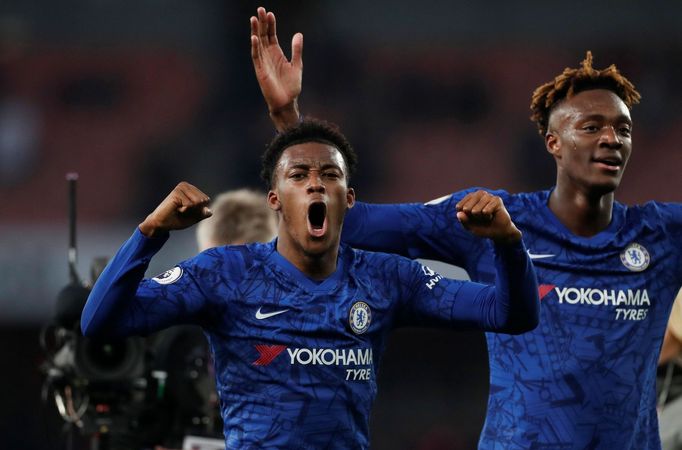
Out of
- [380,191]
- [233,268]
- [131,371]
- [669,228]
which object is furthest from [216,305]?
[380,191]

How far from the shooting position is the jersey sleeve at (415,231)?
388 cm

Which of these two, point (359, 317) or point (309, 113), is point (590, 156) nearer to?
point (359, 317)

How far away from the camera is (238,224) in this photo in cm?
502

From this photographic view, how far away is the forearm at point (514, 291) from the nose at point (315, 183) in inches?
19.0

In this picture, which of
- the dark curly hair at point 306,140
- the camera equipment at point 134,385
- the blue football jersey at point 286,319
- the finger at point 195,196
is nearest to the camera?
the finger at point 195,196

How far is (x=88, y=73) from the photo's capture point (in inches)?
454

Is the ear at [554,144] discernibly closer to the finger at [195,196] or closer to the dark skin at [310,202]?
the dark skin at [310,202]

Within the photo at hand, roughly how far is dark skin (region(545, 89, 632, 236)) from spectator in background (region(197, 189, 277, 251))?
4.76 feet

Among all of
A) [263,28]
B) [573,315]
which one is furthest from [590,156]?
[263,28]

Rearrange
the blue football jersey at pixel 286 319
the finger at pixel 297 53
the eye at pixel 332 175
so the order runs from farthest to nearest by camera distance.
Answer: the finger at pixel 297 53 → the eye at pixel 332 175 → the blue football jersey at pixel 286 319

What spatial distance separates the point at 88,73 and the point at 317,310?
28.8 feet

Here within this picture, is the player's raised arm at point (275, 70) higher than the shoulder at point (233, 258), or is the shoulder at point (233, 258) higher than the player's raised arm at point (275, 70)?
the player's raised arm at point (275, 70)

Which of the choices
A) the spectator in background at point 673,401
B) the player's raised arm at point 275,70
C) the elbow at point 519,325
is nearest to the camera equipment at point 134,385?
the player's raised arm at point 275,70

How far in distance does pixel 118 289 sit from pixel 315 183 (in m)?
0.61
